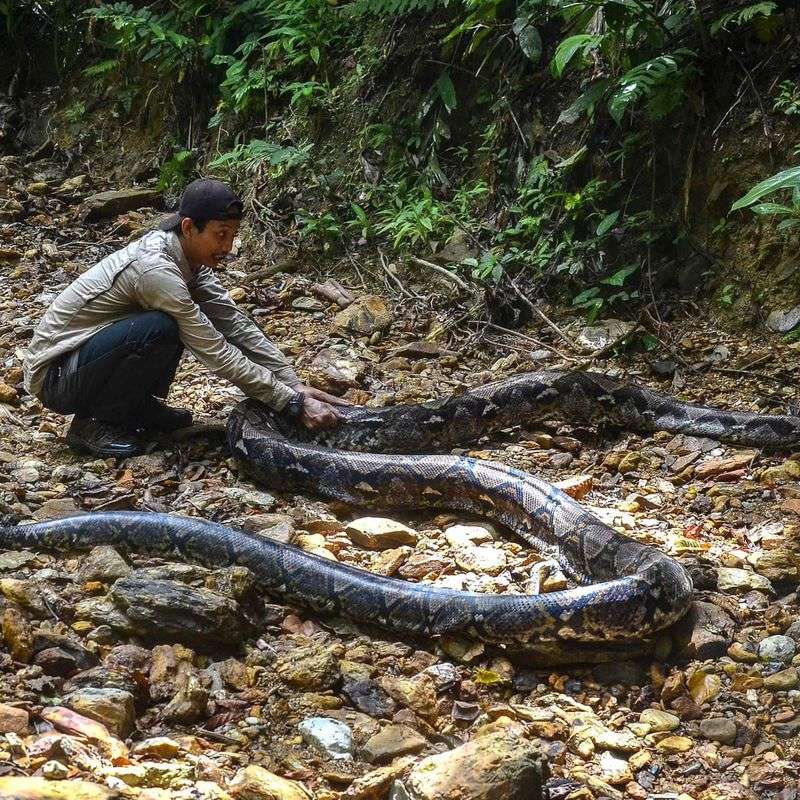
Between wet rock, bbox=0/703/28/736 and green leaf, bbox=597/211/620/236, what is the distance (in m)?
6.64

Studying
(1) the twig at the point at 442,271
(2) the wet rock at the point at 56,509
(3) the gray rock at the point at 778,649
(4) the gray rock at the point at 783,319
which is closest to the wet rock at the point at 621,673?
(3) the gray rock at the point at 778,649

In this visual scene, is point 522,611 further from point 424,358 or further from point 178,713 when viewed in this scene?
point 424,358

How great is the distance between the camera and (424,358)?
8750mm

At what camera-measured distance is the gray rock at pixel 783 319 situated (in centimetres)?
795

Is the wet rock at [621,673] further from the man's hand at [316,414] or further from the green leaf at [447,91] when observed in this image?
the green leaf at [447,91]

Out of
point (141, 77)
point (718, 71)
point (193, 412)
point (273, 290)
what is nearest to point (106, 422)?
point (193, 412)

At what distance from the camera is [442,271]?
948cm

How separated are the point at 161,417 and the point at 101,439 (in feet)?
1.80

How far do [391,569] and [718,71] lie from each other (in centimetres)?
583

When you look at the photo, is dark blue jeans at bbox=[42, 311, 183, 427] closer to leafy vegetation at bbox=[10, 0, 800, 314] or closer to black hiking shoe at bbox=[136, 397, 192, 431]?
black hiking shoe at bbox=[136, 397, 192, 431]

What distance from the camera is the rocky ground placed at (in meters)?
3.62

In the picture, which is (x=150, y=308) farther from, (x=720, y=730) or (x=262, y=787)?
(x=720, y=730)

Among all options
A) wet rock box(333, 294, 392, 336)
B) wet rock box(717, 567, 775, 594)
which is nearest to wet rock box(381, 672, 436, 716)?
wet rock box(717, 567, 775, 594)

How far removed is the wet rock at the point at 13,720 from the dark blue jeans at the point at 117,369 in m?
3.52
